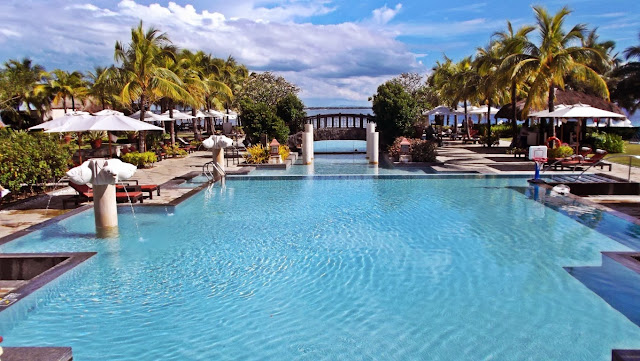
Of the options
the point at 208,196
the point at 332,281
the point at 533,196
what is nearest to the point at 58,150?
the point at 208,196

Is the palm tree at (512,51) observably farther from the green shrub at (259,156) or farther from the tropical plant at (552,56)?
the green shrub at (259,156)

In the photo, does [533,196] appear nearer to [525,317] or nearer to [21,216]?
[525,317]

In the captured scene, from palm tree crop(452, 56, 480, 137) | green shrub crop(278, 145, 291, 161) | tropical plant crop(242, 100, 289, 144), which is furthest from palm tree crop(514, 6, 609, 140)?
tropical plant crop(242, 100, 289, 144)

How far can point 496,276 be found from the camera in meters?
7.38

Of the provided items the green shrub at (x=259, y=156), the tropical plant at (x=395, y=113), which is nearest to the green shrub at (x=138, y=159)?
the green shrub at (x=259, y=156)

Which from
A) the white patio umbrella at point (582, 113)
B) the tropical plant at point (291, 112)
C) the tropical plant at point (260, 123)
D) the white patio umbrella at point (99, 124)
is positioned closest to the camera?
the white patio umbrella at point (99, 124)

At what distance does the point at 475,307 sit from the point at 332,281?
6.59 feet

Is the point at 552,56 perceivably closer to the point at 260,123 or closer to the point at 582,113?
the point at 582,113

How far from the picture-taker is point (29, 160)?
12883 millimetres

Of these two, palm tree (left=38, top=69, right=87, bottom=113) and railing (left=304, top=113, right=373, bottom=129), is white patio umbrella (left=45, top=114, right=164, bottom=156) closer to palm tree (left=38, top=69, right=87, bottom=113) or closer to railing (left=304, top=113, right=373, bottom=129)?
railing (left=304, top=113, right=373, bottom=129)

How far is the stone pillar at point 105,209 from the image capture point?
9.75 metres

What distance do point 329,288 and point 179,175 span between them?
1262 centimetres

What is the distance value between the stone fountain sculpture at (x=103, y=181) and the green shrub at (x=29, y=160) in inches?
155

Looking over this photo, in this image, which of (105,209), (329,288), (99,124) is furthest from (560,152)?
(99,124)
